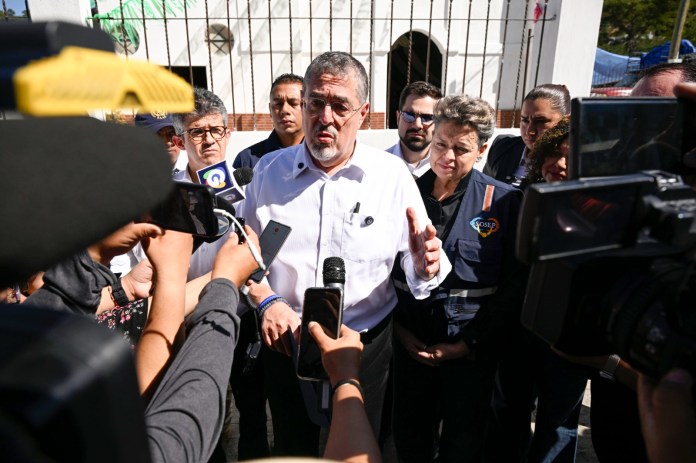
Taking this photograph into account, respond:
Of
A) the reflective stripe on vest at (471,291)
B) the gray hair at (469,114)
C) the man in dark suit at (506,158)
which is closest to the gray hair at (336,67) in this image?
the gray hair at (469,114)

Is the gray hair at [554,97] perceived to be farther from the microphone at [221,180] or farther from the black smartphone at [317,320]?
the black smartphone at [317,320]

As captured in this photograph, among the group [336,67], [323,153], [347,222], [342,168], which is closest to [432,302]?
[347,222]

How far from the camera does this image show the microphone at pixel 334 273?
168 centimetres

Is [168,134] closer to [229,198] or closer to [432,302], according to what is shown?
[229,198]

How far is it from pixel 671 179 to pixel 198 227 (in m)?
1.09

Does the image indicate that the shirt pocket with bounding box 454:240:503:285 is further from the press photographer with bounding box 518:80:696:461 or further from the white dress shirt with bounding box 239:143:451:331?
the press photographer with bounding box 518:80:696:461

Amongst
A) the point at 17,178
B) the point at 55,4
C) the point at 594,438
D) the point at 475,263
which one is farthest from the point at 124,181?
the point at 55,4

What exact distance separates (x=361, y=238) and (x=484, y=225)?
60cm

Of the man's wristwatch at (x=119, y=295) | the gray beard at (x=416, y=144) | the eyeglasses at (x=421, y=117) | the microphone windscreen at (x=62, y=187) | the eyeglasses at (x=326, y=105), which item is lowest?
the man's wristwatch at (x=119, y=295)

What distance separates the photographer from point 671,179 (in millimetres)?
1011

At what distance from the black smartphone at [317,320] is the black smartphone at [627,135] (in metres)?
0.76

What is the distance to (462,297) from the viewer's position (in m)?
2.31

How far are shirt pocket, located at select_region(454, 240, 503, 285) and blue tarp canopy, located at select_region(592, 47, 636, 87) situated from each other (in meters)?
16.7

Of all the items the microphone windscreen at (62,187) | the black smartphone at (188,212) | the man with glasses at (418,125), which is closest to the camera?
the microphone windscreen at (62,187)
